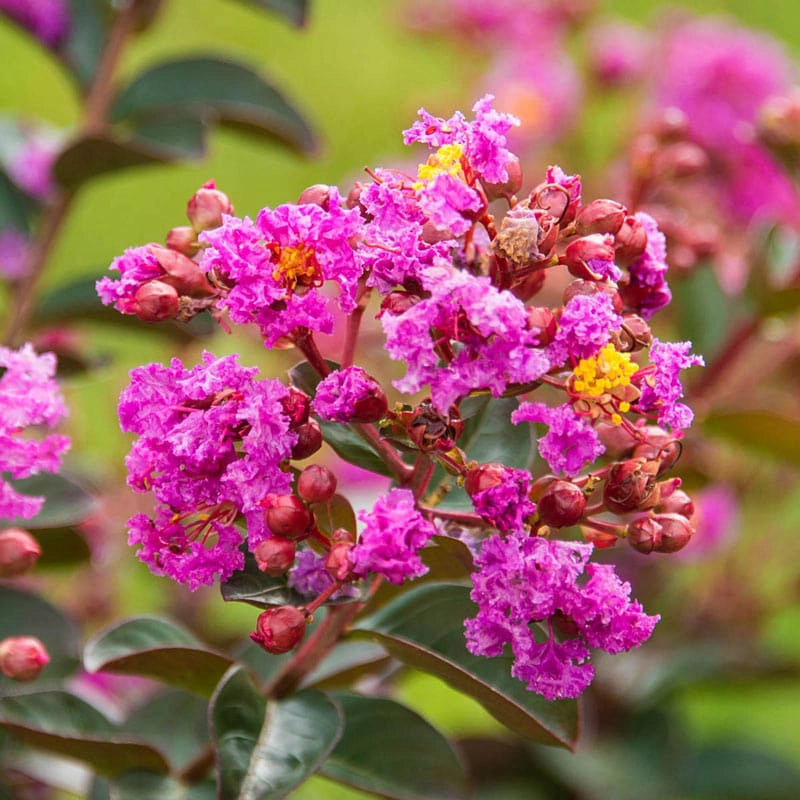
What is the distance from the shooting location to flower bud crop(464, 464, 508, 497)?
648 millimetres

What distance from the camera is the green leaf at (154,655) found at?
0.77 metres

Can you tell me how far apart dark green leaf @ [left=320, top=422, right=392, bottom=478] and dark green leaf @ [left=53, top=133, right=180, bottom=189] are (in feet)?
1.51

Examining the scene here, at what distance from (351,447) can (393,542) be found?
11 cm

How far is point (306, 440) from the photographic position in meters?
0.67

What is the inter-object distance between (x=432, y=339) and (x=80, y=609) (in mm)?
1048

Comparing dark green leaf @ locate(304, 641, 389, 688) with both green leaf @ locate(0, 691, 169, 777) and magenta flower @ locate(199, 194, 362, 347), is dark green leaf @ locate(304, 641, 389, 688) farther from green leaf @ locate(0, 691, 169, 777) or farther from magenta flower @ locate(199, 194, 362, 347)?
magenta flower @ locate(199, 194, 362, 347)

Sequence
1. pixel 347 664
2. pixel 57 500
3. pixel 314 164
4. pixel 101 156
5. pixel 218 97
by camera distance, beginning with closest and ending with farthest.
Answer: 1. pixel 347 664
2. pixel 57 500
3. pixel 101 156
4. pixel 218 97
5. pixel 314 164

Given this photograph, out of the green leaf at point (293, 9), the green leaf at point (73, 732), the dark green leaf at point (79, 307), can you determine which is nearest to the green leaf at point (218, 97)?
the green leaf at point (293, 9)

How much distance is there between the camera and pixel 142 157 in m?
1.12

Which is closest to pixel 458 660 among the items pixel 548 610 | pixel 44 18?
pixel 548 610

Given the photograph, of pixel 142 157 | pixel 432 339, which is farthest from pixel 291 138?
pixel 432 339

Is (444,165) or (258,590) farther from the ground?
(444,165)

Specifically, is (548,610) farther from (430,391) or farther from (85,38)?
(85,38)

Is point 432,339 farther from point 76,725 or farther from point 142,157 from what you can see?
point 142,157
